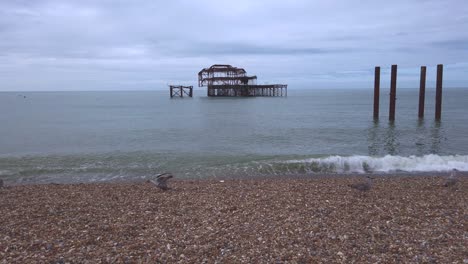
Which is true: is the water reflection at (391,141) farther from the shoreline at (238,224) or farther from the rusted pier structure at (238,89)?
the rusted pier structure at (238,89)

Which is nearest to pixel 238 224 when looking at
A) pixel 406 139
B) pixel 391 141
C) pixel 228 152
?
pixel 228 152

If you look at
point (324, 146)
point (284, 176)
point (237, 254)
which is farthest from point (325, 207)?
point (324, 146)

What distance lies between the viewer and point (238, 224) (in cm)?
638

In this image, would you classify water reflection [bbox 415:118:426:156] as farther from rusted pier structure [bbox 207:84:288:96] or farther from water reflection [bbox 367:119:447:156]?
rusted pier structure [bbox 207:84:288:96]

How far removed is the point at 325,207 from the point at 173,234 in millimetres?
3244

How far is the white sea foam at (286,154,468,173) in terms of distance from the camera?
519 inches

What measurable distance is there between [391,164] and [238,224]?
943 centimetres

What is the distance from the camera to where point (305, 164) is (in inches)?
547

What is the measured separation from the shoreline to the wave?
331 centimetres

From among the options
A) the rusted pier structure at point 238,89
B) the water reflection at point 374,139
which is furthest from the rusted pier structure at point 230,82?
the water reflection at point 374,139

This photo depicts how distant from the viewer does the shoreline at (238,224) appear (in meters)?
5.16

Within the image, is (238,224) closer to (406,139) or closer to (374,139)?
(374,139)

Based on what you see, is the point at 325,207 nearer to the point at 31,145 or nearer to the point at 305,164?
the point at 305,164

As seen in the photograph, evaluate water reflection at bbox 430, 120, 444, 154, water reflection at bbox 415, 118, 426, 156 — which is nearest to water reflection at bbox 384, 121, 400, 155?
water reflection at bbox 415, 118, 426, 156
